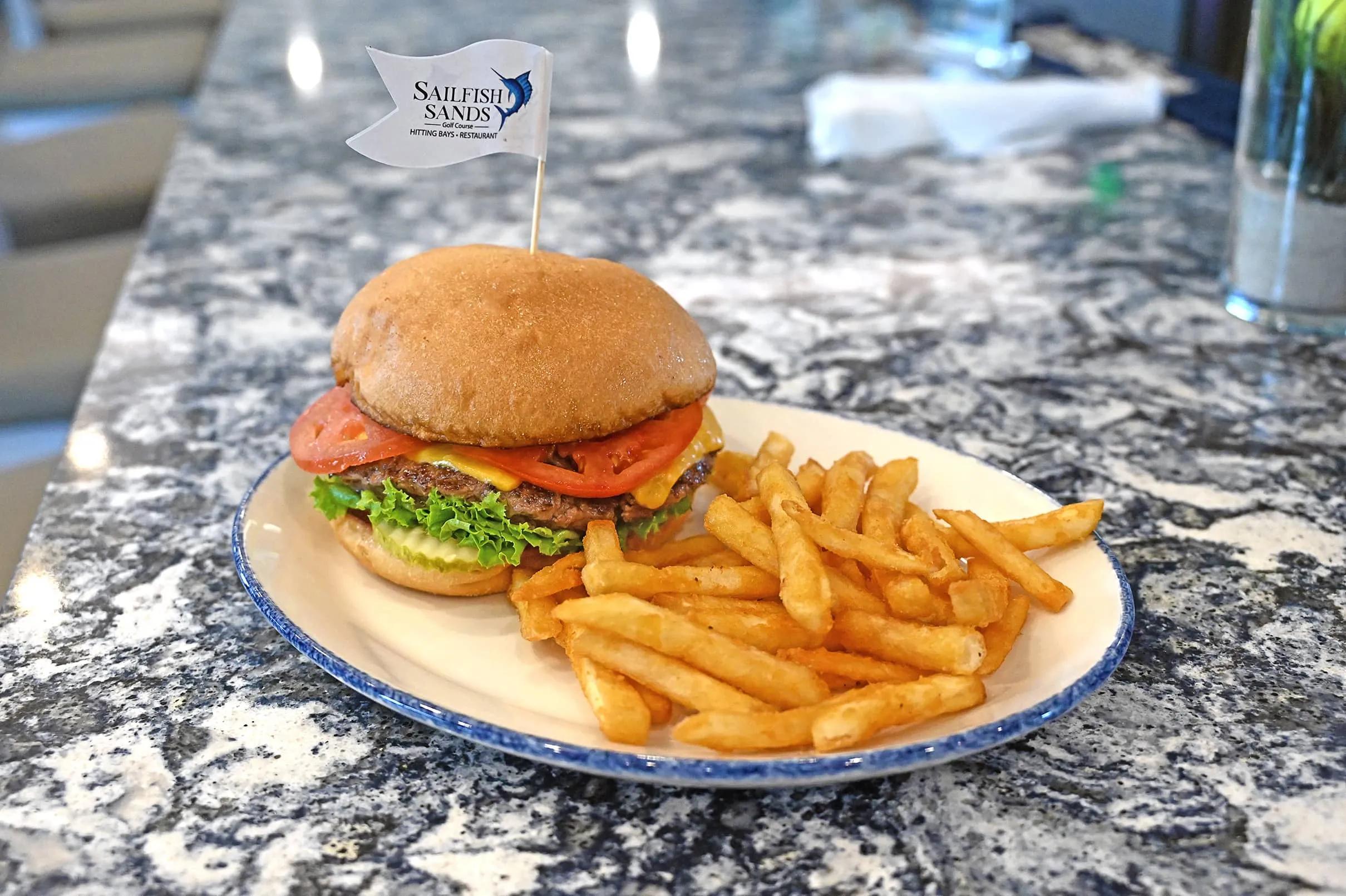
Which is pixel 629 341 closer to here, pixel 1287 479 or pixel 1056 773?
pixel 1056 773

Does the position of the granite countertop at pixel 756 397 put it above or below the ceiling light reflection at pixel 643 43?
below

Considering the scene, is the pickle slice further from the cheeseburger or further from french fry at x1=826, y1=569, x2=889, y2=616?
french fry at x1=826, y1=569, x2=889, y2=616

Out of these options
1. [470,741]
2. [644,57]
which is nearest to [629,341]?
[470,741]

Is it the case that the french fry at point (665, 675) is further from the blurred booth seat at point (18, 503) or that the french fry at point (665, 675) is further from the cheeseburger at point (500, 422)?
the blurred booth seat at point (18, 503)

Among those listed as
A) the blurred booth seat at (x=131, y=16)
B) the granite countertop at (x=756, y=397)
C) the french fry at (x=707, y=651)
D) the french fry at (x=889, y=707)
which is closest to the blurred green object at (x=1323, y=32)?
the granite countertop at (x=756, y=397)

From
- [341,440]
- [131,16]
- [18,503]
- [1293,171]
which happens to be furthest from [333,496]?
[131,16]

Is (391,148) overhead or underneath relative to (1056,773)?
overhead
